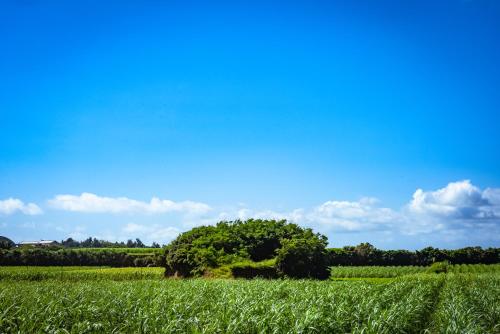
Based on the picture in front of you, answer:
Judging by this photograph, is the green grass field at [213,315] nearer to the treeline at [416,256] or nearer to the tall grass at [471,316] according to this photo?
the tall grass at [471,316]

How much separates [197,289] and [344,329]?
231 inches

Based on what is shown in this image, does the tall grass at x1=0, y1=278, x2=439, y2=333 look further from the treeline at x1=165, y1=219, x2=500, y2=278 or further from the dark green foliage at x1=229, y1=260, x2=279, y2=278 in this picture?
the treeline at x1=165, y1=219, x2=500, y2=278

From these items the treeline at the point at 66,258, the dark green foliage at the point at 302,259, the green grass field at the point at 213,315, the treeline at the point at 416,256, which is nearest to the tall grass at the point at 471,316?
the green grass field at the point at 213,315

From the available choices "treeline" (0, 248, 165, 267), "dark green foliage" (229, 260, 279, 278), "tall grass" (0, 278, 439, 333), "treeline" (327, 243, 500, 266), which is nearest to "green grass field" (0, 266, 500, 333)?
"tall grass" (0, 278, 439, 333)

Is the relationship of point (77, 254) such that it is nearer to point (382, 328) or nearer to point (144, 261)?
point (144, 261)

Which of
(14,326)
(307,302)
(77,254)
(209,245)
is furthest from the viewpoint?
(77,254)

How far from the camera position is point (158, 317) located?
8.98 m

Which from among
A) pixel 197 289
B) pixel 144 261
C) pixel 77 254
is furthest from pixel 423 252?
pixel 197 289

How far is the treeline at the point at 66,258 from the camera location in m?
49.6

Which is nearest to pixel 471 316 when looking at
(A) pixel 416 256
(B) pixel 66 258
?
(B) pixel 66 258

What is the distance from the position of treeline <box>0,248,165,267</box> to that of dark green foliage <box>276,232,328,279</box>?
877 inches

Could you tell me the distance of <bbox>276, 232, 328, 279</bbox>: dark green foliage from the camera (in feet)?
90.3

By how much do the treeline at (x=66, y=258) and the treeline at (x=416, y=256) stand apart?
28785 millimetres

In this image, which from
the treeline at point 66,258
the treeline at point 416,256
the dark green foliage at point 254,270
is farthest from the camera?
the treeline at point 416,256
